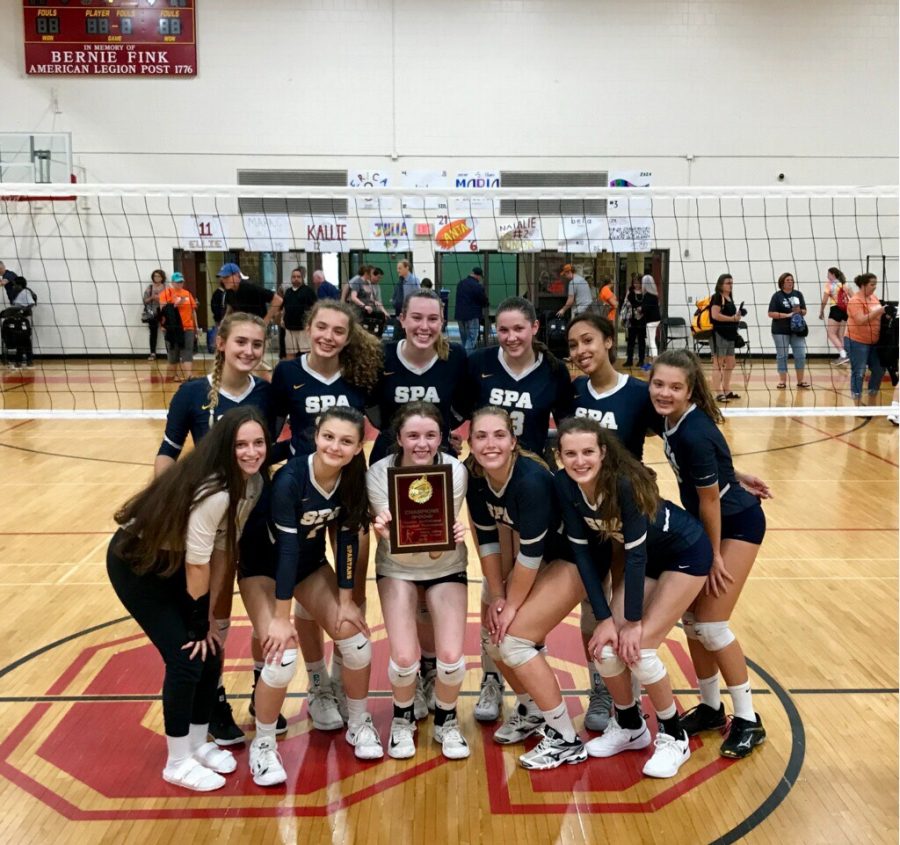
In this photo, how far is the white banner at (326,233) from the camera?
15641 millimetres

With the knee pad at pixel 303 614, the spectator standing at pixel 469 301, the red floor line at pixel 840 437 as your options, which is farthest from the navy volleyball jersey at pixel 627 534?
the spectator standing at pixel 469 301

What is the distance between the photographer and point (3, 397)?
11711 mm

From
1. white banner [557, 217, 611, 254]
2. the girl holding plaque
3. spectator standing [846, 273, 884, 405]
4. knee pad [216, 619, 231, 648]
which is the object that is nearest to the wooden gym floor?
the girl holding plaque

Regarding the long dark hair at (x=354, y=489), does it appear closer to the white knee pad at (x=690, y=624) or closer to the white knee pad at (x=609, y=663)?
the white knee pad at (x=609, y=663)

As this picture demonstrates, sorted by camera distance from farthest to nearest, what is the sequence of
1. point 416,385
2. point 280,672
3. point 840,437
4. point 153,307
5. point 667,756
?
1. point 153,307
2. point 840,437
3. point 416,385
4. point 667,756
5. point 280,672

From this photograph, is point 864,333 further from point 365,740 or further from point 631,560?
point 365,740

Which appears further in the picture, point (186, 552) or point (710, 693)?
point (710, 693)

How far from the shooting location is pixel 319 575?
3.41 m

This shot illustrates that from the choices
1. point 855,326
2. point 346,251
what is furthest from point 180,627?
point 346,251

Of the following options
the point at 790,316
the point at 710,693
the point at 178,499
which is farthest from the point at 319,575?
the point at 790,316

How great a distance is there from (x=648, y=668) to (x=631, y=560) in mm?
426

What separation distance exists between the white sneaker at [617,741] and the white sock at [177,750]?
152cm

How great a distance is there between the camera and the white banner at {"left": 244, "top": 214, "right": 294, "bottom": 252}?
1562cm

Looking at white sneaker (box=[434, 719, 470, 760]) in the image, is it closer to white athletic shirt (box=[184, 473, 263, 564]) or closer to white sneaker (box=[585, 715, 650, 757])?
white sneaker (box=[585, 715, 650, 757])
